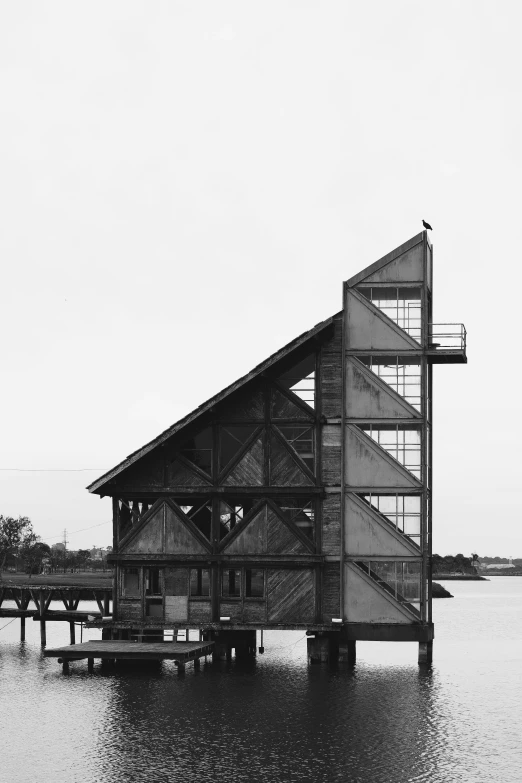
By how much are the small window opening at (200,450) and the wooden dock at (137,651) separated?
864 centimetres

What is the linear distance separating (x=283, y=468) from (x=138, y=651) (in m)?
11.1

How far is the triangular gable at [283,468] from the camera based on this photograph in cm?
5253

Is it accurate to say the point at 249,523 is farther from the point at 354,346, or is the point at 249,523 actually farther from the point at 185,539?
the point at 354,346

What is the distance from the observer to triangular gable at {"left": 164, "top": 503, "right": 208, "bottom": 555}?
53125 mm

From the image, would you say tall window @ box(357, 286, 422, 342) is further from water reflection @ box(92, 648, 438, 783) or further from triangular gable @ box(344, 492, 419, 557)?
water reflection @ box(92, 648, 438, 783)

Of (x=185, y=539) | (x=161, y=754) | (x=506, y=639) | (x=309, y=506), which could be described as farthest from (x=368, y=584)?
Answer: (x=506, y=639)

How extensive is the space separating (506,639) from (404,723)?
165 feet

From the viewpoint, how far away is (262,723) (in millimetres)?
38688

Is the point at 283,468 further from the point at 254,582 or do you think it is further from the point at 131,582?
the point at 131,582

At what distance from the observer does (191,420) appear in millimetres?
52156

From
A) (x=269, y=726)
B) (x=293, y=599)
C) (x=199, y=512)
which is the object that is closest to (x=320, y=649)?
(x=293, y=599)

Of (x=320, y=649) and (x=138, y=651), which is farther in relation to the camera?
(x=320, y=649)

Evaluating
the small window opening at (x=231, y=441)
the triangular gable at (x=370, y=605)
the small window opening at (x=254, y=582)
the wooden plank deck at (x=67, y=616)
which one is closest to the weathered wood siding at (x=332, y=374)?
the small window opening at (x=231, y=441)

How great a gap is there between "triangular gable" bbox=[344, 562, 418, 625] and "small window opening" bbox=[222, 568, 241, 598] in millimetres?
5509
